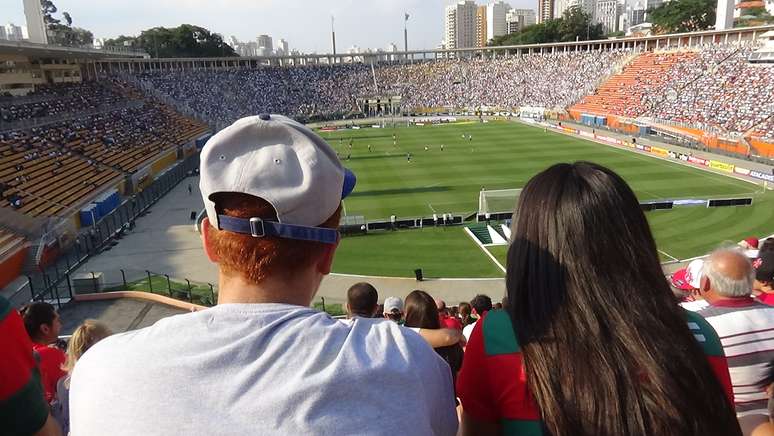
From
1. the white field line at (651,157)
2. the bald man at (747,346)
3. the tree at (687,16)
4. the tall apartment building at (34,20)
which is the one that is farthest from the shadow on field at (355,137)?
the tree at (687,16)

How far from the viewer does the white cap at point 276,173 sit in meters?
1.81

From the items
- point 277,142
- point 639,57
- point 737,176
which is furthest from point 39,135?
point 639,57

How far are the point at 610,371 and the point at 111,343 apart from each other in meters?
1.54

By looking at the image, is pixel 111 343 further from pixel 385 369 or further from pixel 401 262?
pixel 401 262

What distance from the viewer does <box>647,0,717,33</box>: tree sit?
102125mm

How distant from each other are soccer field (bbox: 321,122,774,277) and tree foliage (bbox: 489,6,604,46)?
6252 centimetres

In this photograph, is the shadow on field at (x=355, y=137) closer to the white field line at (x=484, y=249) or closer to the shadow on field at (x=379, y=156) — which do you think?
the shadow on field at (x=379, y=156)

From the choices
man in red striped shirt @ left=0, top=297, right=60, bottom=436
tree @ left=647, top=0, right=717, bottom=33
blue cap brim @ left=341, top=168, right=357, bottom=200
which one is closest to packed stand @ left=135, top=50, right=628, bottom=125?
tree @ left=647, top=0, right=717, bottom=33

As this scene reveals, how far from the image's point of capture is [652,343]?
180cm

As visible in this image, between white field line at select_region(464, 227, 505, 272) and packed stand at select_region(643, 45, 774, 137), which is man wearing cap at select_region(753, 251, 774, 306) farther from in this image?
packed stand at select_region(643, 45, 774, 137)

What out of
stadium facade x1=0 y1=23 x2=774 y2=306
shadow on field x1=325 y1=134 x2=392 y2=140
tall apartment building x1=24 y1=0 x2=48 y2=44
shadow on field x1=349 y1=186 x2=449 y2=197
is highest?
tall apartment building x1=24 y1=0 x2=48 y2=44

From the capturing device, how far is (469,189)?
120 feet

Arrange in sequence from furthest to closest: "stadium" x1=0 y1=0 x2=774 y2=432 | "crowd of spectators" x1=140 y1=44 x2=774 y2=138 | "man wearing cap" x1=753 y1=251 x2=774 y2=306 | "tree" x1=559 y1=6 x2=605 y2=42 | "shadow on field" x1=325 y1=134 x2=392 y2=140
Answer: "tree" x1=559 y1=6 x2=605 y2=42 < "shadow on field" x1=325 y1=134 x2=392 y2=140 < "crowd of spectators" x1=140 y1=44 x2=774 y2=138 < "stadium" x1=0 y1=0 x2=774 y2=432 < "man wearing cap" x1=753 y1=251 x2=774 y2=306

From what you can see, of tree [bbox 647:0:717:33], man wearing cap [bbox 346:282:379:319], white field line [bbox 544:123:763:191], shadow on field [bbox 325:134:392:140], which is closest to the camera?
man wearing cap [bbox 346:282:379:319]
